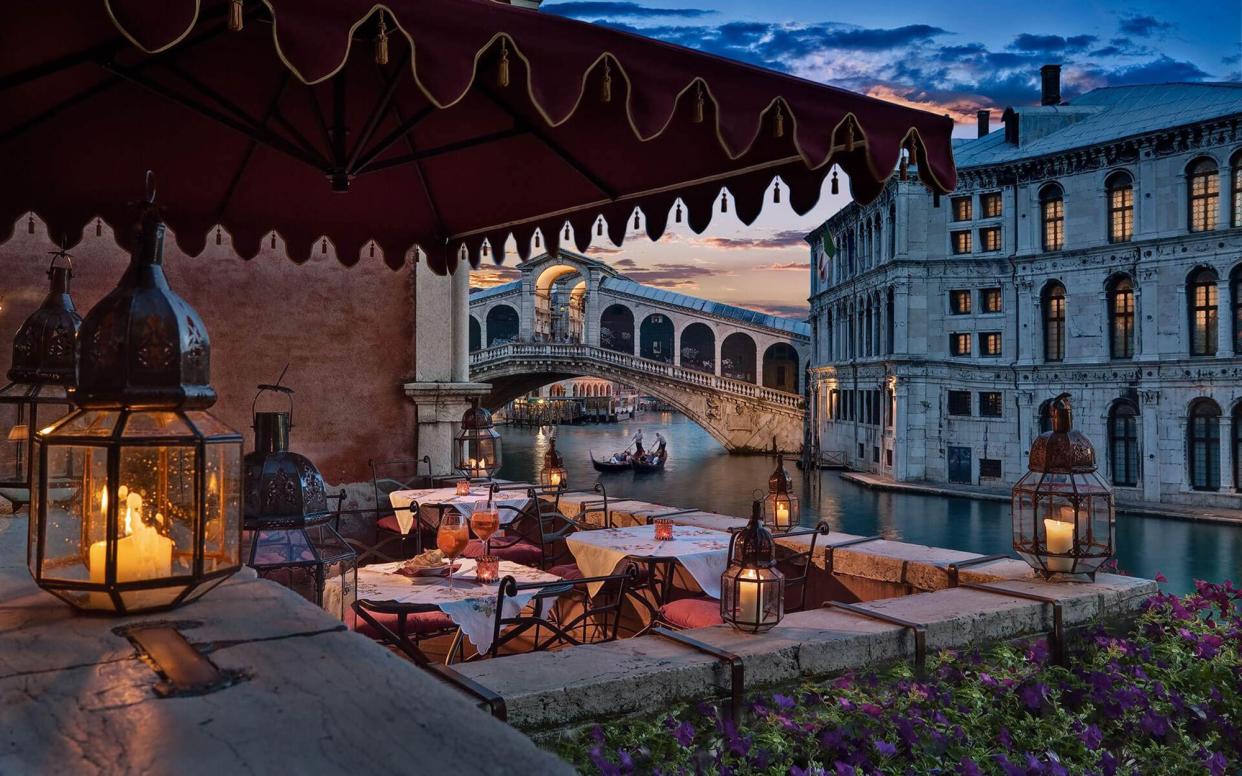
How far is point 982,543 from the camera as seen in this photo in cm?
1789

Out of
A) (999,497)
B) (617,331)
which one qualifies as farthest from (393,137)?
(617,331)

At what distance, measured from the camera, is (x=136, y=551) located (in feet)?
5.86

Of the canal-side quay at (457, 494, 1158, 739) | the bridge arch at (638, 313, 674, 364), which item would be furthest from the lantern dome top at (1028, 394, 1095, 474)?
the bridge arch at (638, 313, 674, 364)

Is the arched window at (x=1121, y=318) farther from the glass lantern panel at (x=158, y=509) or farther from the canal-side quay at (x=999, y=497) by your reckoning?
the glass lantern panel at (x=158, y=509)

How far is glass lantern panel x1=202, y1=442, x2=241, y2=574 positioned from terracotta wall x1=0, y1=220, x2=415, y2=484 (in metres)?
6.36

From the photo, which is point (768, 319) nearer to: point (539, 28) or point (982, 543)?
point (982, 543)

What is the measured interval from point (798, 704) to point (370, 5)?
240 centimetres

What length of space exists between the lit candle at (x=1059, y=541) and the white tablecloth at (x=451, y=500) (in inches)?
157

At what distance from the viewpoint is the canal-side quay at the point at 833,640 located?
2.64m

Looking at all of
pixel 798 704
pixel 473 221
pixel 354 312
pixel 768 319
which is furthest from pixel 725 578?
pixel 768 319

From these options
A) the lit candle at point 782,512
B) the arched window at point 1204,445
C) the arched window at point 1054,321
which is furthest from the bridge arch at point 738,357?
the lit candle at point 782,512

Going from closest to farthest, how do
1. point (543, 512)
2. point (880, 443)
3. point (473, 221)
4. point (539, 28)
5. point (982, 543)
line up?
point (539, 28) → point (473, 221) → point (543, 512) → point (982, 543) → point (880, 443)

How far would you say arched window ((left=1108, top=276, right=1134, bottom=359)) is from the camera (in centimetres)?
2327

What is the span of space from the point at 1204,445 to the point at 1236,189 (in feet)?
19.8
